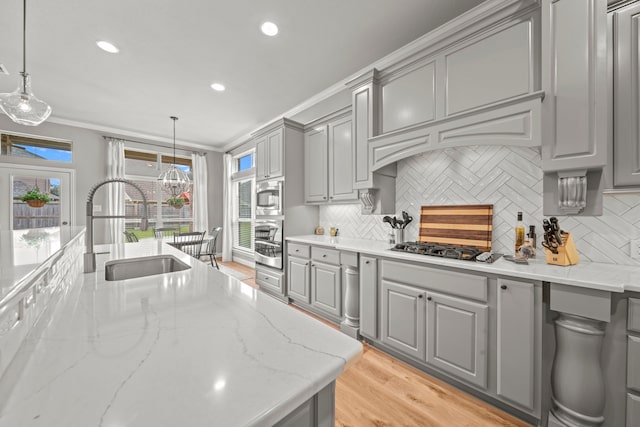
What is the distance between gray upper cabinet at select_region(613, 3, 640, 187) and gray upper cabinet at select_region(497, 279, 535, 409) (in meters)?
0.83

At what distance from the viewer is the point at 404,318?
203 centimetres

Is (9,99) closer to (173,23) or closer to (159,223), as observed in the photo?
(173,23)

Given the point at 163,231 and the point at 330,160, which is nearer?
the point at 330,160

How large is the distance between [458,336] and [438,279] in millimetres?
381

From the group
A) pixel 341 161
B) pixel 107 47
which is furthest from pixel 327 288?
pixel 107 47

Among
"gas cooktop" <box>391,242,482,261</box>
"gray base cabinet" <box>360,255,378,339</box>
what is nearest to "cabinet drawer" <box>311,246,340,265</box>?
"gray base cabinet" <box>360,255,378,339</box>

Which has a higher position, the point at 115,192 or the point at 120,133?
the point at 120,133

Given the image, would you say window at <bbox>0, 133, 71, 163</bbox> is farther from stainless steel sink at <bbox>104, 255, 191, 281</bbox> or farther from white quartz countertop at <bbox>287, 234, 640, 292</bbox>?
white quartz countertop at <bbox>287, 234, 640, 292</bbox>

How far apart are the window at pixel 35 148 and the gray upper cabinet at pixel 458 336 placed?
20.8ft

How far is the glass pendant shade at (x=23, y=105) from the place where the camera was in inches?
71.6

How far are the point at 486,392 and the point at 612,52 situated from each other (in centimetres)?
214

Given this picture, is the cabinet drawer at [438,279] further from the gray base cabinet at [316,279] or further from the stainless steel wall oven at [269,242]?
the stainless steel wall oven at [269,242]

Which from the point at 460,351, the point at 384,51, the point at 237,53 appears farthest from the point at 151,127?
the point at 460,351

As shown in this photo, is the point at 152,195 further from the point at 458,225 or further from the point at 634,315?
the point at 634,315
